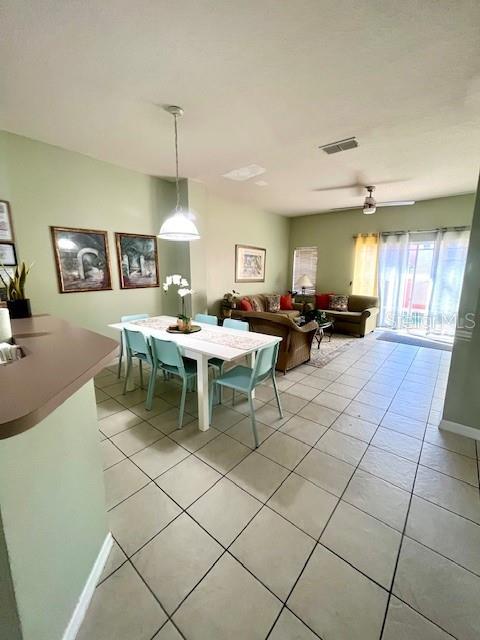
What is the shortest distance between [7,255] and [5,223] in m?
0.33

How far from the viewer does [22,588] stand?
2.47 feet

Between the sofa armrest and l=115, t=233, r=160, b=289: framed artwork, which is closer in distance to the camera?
l=115, t=233, r=160, b=289: framed artwork

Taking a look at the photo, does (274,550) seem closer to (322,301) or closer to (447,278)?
(322,301)

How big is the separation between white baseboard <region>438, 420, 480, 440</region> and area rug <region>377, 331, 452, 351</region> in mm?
2782

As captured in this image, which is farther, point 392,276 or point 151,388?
point 392,276

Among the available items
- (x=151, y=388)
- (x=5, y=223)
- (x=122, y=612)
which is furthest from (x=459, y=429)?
(x=5, y=223)

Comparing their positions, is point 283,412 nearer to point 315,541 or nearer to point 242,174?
point 315,541

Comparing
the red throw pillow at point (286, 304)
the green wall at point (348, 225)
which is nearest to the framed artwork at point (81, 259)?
the red throw pillow at point (286, 304)

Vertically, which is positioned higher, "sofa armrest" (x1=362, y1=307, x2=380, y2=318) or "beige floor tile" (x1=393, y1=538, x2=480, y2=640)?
"sofa armrest" (x1=362, y1=307, x2=380, y2=318)

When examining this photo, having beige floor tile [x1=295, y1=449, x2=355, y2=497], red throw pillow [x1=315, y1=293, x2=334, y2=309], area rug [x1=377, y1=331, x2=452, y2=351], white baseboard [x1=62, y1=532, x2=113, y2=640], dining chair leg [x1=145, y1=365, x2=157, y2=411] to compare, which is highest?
red throw pillow [x1=315, y1=293, x2=334, y2=309]

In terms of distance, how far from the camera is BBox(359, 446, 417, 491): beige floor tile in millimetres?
1797

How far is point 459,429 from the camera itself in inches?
91.0

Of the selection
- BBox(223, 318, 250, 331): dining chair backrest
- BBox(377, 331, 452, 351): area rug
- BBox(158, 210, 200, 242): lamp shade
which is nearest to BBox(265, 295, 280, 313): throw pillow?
BBox(377, 331, 452, 351): area rug

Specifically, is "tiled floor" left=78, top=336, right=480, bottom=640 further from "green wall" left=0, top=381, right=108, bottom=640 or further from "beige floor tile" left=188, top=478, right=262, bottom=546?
"green wall" left=0, top=381, right=108, bottom=640
